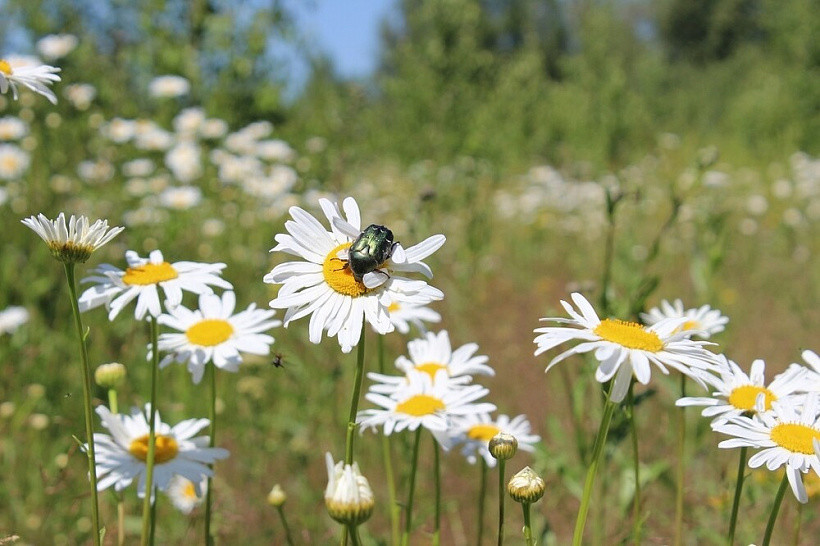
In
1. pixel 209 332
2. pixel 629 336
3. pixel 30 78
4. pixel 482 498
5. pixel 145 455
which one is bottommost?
pixel 482 498

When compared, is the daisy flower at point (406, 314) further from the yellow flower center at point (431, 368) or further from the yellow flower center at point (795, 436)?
the yellow flower center at point (795, 436)

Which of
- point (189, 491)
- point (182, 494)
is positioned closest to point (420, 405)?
point (189, 491)

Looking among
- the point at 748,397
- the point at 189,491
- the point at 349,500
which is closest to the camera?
the point at 349,500

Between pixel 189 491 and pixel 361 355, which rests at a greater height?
pixel 361 355

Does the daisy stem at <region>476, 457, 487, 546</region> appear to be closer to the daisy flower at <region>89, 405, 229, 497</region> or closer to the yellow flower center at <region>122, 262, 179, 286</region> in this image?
the daisy flower at <region>89, 405, 229, 497</region>

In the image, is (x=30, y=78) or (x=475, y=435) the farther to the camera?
(x=475, y=435)

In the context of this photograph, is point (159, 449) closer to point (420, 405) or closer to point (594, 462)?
point (420, 405)
